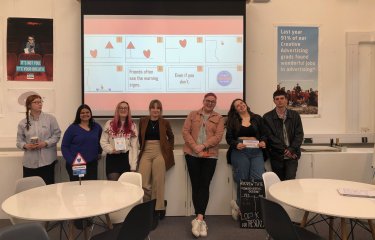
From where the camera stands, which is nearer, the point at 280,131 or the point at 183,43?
the point at 280,131

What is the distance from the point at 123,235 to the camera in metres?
2.07

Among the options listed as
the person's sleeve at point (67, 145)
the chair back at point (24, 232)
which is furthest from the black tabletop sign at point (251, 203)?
the chair back at point (24, 232)

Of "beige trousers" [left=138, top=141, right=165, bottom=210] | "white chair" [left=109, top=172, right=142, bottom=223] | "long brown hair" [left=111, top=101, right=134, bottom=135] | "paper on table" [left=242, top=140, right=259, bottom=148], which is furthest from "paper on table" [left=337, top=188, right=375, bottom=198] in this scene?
"long brown hair" [left=111, top=101, right=134, bottom=135]

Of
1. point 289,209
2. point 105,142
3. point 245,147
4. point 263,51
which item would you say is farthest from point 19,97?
point 289,209

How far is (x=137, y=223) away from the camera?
2.14m

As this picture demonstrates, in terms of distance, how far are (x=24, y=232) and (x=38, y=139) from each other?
7.26 ft

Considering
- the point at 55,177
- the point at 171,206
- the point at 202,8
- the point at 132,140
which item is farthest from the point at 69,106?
the point at 202,8

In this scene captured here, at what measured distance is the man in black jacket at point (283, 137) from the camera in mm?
3955

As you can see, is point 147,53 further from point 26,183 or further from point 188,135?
point 26,183

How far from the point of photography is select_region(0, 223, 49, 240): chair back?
1.70 metres

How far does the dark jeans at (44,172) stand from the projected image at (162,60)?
3.49 ft

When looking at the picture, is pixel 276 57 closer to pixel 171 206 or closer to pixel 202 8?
pixel 202 8

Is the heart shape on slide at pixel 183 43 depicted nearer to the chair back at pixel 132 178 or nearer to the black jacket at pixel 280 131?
the black jacket at pixel 280 131

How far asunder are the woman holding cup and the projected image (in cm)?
84
